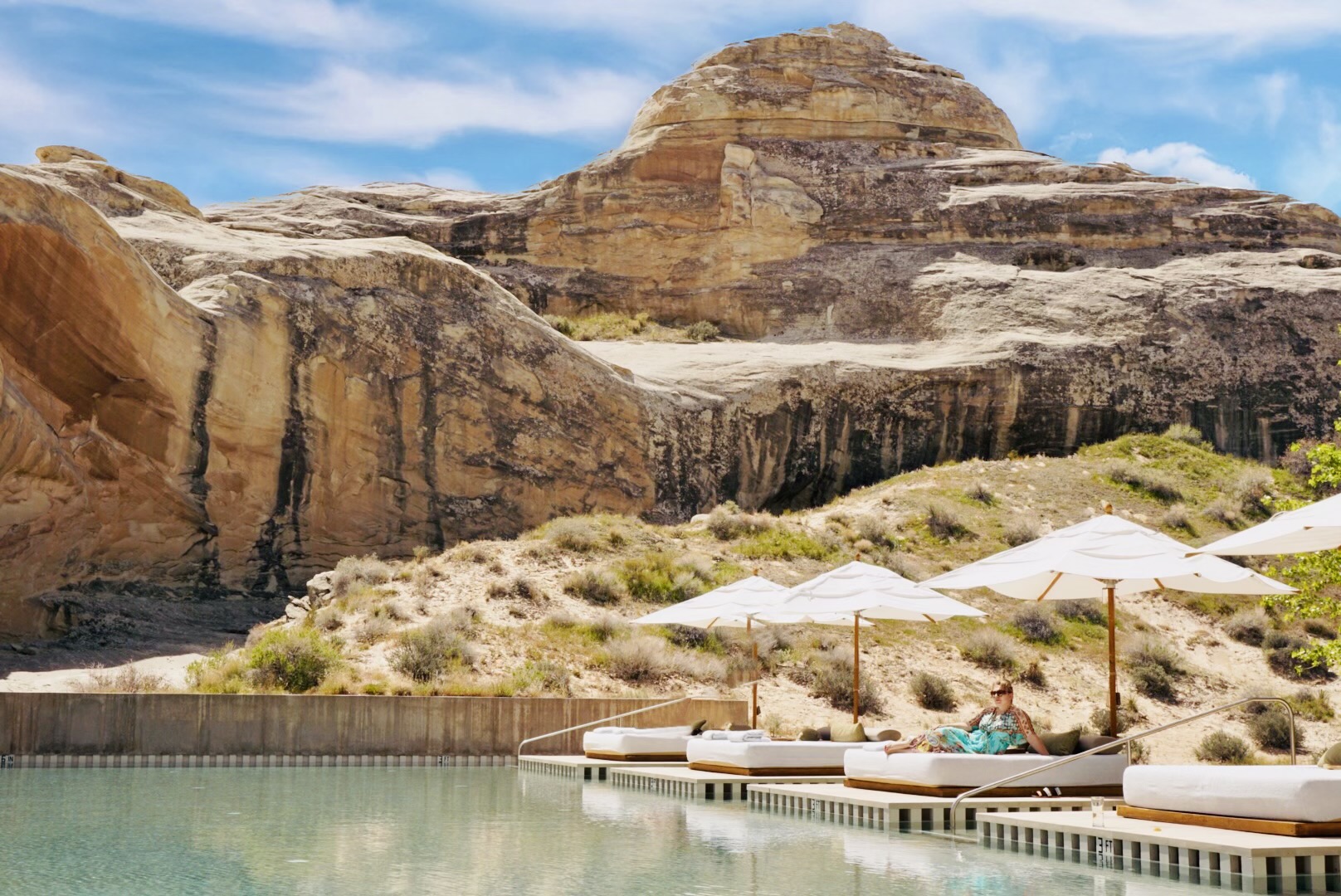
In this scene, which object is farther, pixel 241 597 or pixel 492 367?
pixel 492 367

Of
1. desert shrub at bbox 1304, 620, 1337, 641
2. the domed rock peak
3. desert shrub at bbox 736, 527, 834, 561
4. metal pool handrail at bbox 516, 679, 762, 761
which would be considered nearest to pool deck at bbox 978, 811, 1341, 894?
metal pool handrail at bbox 516, 679, 762, 761

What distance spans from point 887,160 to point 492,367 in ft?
67.3

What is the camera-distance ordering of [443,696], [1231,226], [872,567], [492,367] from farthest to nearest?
[1231,226], [492,367], [443,696], [872,567]

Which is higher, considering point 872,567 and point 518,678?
point 872,567

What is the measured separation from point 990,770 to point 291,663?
434 inches

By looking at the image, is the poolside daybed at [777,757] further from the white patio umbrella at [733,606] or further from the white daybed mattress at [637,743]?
the white patio umbrella at [733,606]

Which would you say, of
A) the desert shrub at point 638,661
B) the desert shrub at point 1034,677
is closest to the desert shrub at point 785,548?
the desert shrub at point 1034,677

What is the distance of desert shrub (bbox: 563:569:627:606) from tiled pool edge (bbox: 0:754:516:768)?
7.78m

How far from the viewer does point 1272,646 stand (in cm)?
2592

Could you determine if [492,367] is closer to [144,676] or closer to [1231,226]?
[144,676]

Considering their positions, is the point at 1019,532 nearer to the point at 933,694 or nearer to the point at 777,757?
the point at 933,694

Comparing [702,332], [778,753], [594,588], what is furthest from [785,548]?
[702,332]

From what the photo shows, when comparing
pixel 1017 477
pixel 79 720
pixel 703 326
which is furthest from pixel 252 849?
pixel 703 326

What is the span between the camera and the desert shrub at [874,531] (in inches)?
1181
